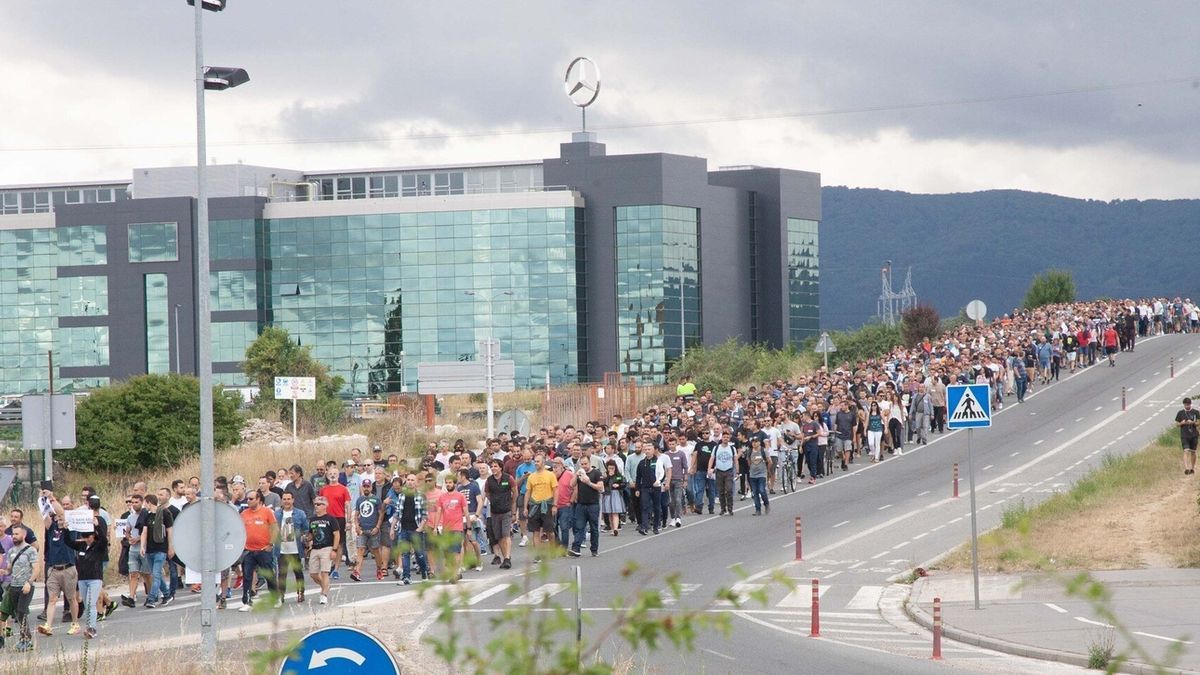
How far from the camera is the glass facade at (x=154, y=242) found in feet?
313

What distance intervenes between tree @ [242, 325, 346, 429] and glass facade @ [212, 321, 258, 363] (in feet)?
44.4

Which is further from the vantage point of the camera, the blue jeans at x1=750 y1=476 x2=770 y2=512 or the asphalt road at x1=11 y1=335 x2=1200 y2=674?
the blue jeans at x1=750 y1=476 x2=770 y2=512

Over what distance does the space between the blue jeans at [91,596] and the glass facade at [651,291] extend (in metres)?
71.1

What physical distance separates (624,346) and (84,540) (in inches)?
2839

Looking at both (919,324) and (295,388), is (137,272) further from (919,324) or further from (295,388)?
(295,388)

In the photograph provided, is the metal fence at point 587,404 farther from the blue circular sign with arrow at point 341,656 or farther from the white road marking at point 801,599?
the blue circular sign with arrow at point 341,656

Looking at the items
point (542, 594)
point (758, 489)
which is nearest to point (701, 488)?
point (758, 489)

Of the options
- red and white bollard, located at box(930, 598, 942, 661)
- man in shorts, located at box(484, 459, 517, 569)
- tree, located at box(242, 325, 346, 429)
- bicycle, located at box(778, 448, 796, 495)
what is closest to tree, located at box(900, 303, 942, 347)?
tree, located at box(242, 325, 346, 429)

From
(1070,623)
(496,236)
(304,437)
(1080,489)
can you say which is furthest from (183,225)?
(1070,623)

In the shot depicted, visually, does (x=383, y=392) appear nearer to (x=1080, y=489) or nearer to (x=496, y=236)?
(x=496, y=236)

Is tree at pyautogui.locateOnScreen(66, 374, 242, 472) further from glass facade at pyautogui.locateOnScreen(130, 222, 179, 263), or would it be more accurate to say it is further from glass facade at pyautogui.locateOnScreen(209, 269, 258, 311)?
glass facade at pyautogui.locateOnScreen(130, 222, 179, 263)

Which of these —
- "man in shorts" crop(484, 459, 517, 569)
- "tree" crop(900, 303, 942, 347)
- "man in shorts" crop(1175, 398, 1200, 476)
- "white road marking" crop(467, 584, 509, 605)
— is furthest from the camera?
"tree" crop(900, 303, 942, 347)

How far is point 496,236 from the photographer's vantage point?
93062 mm

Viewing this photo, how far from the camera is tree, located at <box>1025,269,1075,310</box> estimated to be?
4440 inches
